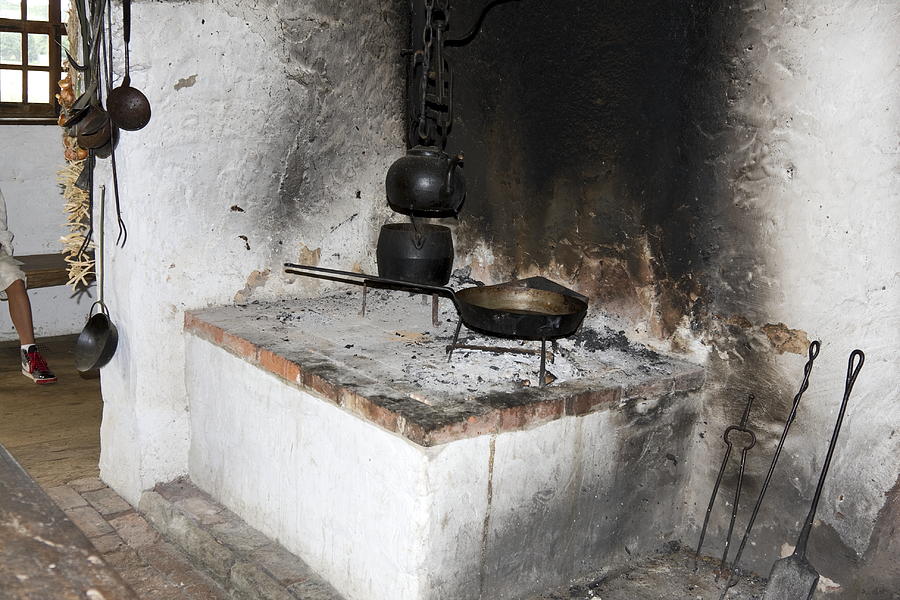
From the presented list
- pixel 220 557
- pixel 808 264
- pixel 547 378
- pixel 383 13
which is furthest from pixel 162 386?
pixel 808 264

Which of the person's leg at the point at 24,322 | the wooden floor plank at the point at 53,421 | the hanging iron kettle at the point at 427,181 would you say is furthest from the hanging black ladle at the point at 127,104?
the person's leg at the point at 24,322

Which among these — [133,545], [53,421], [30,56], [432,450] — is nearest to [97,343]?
[133,545]

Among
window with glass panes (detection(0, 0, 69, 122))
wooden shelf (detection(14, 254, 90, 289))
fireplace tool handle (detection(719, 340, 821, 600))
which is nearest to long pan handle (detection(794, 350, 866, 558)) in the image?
fireplace tool handle (detection(719, 340, 821, 600))

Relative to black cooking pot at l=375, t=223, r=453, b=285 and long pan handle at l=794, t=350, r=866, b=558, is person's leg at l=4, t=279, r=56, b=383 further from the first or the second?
long pan handle at l=794, t=350, r=866, b=558

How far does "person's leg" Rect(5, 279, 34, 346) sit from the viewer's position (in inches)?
222

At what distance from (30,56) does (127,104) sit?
11.7ft

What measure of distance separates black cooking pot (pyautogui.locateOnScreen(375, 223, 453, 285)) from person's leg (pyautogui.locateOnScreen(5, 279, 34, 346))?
3043 mm

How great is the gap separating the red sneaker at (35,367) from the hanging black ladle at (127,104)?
2609mm

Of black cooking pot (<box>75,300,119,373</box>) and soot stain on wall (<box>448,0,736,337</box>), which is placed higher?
soot stain on wall (<box>448,0,736,337</box>)

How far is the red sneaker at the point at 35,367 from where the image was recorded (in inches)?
216

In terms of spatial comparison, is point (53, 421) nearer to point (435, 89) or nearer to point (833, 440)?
point (435, 89)

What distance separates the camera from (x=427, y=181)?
11.6ft

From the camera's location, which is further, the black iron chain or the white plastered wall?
the white plastered wall

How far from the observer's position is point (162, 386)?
3828 millimetres
